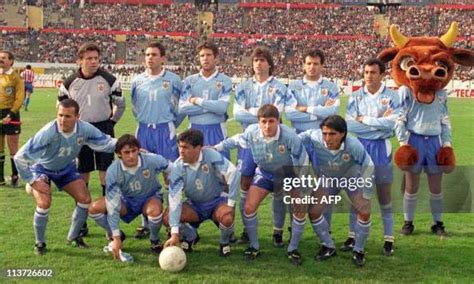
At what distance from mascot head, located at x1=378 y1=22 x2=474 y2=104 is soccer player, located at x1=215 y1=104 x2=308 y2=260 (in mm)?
1751

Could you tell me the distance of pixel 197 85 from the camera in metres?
6.51

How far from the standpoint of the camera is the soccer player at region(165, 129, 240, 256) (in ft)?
17.5

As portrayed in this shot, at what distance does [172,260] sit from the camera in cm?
500

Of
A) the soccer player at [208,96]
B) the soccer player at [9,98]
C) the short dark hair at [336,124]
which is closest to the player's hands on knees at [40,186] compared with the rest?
the soccer player at [208,96]

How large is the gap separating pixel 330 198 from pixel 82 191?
8.38 feet

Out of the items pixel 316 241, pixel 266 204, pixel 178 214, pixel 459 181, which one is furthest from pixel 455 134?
pixel 178 214

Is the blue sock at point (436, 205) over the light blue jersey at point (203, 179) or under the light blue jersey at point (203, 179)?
under

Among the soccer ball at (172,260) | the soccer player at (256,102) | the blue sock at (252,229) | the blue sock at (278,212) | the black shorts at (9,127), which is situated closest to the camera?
the soccer ball at (172,260)

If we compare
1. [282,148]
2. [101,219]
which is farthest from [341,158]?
[101,219]

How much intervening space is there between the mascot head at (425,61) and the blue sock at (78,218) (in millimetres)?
3766

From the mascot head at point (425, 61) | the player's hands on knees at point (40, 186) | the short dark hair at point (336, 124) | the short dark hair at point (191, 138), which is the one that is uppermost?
the mascot head at point (425, 61)

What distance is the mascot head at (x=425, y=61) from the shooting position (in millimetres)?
6227

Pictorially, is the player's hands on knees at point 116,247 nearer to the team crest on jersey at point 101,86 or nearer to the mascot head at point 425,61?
the team crest on jersey at point 101,86

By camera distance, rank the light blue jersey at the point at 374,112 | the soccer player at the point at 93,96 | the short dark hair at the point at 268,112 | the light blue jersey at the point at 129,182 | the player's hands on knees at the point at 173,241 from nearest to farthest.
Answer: the player's hands on knees at the point at 173,241, the short dark hair at the point at 268,112, the light blue jersey at the point at 129,182, the light blue jersey at the point at 374,112, the soccer player at the point at 93,96
